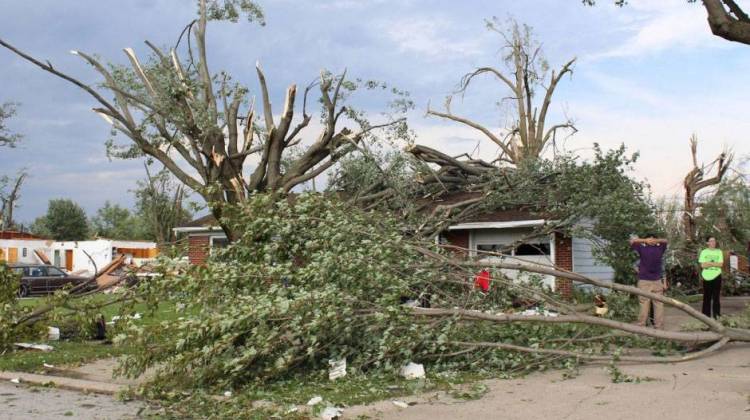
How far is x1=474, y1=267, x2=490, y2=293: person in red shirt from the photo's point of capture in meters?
8.71

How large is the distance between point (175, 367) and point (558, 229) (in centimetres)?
1098

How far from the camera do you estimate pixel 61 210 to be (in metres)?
63.2

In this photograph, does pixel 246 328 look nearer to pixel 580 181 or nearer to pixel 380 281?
pixel 380 281

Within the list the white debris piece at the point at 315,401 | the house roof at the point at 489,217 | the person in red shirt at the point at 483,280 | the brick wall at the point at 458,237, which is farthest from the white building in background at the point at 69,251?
the white debris piece at the point at 315,401

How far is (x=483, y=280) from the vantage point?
8.77 m

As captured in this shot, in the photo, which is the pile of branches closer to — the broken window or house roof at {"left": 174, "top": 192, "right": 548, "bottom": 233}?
house roof at {"left": 174, "top": 192, "right": 548, "bottom": 233}

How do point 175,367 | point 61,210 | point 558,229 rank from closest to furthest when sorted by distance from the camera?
1. point 175,367
2. point 558,229
3. point 61,210

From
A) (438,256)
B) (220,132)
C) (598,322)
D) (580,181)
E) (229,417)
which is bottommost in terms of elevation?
(229,417)

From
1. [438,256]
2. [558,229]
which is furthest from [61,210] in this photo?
[438,256]

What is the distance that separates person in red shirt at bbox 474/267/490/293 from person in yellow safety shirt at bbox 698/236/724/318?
192 inches

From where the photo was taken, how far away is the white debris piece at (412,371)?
7.38 m

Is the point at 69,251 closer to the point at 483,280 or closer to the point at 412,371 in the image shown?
the point at 483,280

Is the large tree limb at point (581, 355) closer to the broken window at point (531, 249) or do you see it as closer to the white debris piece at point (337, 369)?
the white debris piece at point (337, 369)

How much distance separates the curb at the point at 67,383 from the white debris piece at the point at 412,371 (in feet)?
9.54
